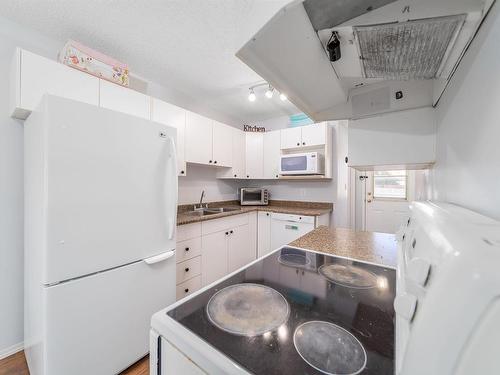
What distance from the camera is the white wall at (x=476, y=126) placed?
507 millimetres

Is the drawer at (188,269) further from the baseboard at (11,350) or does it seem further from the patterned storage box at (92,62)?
the patterned storage box at (92,62)

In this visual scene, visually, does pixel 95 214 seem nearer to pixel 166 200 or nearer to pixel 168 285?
pixel 166 200

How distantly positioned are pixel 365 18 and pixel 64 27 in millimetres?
2097

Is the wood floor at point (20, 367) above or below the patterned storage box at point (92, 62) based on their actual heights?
below

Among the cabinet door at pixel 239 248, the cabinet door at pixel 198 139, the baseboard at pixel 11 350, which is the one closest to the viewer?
the baseboard at pixel 11 350

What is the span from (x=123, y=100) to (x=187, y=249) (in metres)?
1.43

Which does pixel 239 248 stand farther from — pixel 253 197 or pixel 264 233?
pixel 253 197

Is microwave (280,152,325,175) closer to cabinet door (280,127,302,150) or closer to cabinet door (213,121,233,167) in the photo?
cabinet door (280,127,302,150)

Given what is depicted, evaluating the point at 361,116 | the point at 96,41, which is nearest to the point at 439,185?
the point at 361,116

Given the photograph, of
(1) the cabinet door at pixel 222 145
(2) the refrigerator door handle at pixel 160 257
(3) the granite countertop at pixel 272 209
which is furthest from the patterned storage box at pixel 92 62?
(2) the refrigerator door handle at pixel 160 257

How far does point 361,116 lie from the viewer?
1.09 metres

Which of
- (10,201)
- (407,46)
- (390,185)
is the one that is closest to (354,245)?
(407,46)

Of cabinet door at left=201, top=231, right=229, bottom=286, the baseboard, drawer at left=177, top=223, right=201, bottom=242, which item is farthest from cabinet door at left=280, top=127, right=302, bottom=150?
the baseboard

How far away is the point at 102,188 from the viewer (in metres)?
1.17
